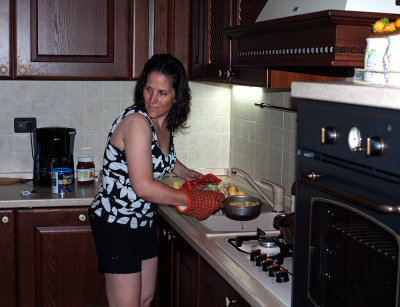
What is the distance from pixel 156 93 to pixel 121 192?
0.39m

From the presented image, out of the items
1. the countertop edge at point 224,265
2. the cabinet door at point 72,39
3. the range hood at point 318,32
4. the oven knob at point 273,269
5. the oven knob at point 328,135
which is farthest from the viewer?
the cabinet door at point 72,39

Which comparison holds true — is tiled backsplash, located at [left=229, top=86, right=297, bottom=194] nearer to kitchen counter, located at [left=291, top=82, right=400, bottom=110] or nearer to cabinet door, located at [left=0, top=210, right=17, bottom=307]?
cabinet door, located at [left=0, top=210, right=17, bottom=307]

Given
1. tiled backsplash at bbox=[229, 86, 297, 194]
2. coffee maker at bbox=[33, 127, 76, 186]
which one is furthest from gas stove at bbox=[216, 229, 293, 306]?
coffee maker at bbox=[33, 127, 76, 186]

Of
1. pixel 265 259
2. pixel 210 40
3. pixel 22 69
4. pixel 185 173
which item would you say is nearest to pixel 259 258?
pixel 265 259

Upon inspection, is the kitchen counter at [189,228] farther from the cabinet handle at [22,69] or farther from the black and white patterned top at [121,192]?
the cabinet handle at [22,69]

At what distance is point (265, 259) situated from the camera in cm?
201

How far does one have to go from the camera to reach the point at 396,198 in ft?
3.60

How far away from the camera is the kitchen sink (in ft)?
8.20

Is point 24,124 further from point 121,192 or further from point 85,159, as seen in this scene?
A: point 121,192

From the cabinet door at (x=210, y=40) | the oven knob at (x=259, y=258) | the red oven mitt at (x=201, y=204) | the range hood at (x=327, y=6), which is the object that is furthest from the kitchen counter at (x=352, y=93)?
the cabinet door at (x=210, y=40)

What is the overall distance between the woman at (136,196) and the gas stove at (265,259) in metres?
0.26

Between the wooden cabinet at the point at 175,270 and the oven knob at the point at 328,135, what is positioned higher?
the oven knob at the point at 328,135

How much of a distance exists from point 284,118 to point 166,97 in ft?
2.25

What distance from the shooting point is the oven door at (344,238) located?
1.14 m
